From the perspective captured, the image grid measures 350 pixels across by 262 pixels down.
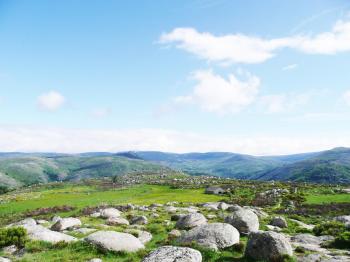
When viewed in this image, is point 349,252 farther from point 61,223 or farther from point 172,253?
point 61,223

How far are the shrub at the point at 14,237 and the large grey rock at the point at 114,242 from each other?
17.9 feet

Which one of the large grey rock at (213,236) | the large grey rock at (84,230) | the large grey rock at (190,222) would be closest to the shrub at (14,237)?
the large grey rock at (84,230)

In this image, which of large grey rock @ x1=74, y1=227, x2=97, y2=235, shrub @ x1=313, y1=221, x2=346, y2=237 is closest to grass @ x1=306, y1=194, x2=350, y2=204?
shrub @ x1=313, y1=221, x2=346, y2=237

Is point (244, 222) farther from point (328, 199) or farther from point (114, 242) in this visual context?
point (328, 199)

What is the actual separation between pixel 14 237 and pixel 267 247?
18802mm

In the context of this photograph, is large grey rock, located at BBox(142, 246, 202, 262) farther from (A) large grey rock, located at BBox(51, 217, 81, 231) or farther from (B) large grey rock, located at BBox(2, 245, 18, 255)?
(A) large grey rock, located at BBox(51, 217, 81, 231)

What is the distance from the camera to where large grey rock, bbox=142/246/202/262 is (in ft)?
68.2

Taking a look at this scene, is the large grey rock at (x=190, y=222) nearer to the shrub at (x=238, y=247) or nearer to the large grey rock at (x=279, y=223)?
the large grey rock at (x=279, y=223)

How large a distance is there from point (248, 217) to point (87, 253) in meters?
14.9

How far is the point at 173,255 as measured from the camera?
21.1 metres

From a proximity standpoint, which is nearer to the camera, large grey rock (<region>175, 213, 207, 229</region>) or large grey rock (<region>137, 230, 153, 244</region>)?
large grey rock (<region>137, 230, 153, 244</region>)

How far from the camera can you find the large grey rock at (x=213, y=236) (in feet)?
88.7

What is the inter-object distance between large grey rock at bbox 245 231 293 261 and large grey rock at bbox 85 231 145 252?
330 inches

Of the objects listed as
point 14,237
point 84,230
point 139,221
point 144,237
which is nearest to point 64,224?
point 84,230
